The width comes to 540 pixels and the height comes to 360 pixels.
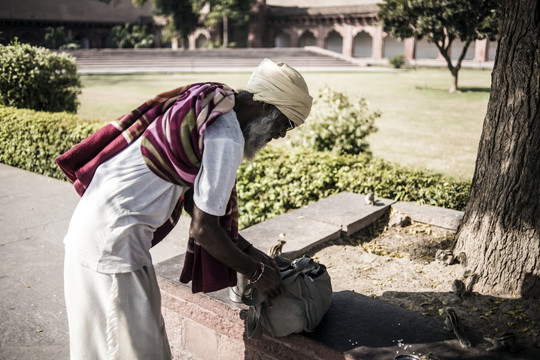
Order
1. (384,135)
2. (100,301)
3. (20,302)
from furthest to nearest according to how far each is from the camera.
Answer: (384,135) → (20,302) → (100,301)

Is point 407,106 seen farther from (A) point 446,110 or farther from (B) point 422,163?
(B) point 422,163

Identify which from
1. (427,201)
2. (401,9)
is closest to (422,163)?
(427,201)

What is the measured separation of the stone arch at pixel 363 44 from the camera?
41156 millimetres

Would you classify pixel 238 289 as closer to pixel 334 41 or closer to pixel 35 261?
pixel 35 261

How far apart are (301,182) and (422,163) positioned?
422cm

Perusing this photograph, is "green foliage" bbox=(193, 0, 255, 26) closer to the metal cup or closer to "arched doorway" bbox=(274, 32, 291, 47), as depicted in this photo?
"arched doorway" bbox=(274, 32, 291, 47)

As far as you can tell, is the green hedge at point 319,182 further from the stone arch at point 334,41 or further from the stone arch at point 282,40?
the stone arch at point 282,40

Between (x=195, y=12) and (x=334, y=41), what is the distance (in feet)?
39.6

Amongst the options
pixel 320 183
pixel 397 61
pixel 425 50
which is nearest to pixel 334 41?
pixel 425 50

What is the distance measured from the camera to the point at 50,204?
18.0ft

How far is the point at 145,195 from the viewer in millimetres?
1775

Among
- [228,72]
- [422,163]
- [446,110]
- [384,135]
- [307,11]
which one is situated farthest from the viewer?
[307,11]

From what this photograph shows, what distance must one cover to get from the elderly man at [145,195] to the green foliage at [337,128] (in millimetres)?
3916

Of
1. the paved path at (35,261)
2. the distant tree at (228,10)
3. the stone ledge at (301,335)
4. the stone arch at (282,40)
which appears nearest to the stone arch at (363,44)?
the stone arch at (282,40)
